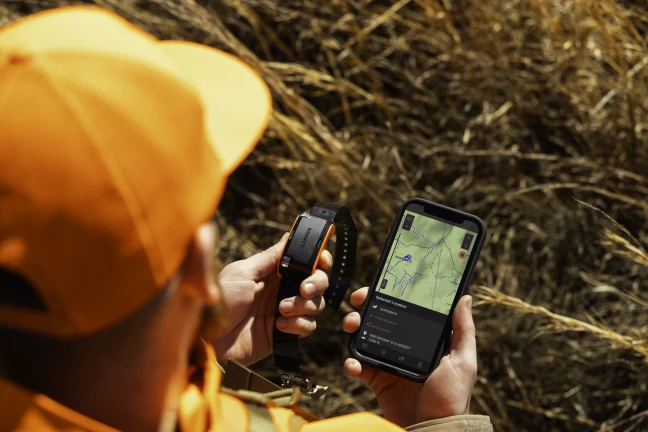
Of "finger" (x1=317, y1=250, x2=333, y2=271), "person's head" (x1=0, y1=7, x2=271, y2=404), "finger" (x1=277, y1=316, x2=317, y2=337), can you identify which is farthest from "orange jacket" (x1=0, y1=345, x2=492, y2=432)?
"finger" (x1=317, y1=250, x2=333, y2=271)

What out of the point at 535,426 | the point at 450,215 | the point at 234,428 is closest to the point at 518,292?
the point at 535,426

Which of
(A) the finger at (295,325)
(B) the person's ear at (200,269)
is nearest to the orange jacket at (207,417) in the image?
(B) the person's ear at (200,269)

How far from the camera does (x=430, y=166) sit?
228 centimetres

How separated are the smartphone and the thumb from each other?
0.22 m

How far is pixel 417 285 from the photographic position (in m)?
1.53

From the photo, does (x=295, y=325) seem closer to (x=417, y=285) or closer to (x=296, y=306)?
(x=296, y=306)

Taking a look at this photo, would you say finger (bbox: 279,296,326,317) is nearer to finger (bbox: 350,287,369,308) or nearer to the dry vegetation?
finger (bbox: 350,287,369,308)

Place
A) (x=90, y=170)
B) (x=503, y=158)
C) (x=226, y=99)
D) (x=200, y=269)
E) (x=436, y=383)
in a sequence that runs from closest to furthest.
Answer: (x=90, y=170)
(x=200, y=269)
(x=226, y=99)
(x=436, y=383)
(x=503, y=158)

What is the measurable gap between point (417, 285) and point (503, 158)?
2.59 ft

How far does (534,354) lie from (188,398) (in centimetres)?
140

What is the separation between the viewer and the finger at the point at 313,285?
1.44 meters

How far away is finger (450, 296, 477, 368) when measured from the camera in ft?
4.45

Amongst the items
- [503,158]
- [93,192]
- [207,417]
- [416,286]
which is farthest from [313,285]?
[503,158]

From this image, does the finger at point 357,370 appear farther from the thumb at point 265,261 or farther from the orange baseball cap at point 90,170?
the orange baseball cap at point 90,170
